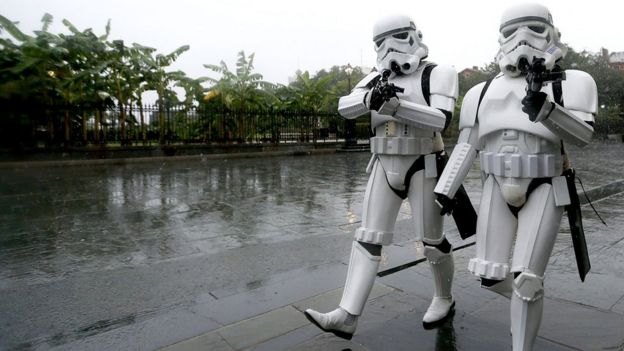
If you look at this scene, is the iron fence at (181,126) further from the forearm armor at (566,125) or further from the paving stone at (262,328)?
the forearm armor at (566,125)

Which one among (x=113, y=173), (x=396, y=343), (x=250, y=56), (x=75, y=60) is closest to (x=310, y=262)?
(x=396, y=343)

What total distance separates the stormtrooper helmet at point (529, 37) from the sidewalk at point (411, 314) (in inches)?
62.4

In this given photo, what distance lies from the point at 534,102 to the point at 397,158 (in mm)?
914

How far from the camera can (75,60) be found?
15688 millimetres

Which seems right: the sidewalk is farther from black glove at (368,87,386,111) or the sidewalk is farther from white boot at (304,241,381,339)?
black glove at (368,87,386,111)

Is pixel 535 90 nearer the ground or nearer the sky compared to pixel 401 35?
nearer the ground

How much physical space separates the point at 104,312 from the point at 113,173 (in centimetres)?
962

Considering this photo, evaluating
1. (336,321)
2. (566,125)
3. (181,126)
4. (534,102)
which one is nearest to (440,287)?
(336,321)

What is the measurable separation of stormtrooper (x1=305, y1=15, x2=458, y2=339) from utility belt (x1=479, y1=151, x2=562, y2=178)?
41 cm

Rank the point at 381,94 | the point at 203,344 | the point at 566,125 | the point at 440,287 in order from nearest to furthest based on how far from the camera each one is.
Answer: the point at 566,125
the point at 381,94
the point at 203,344
the point at 440,287

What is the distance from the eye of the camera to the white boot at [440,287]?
112 inches

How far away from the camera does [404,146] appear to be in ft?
8.75

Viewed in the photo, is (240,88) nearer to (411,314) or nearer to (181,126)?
(181,126)

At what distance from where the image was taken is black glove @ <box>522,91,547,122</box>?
1.94 m
